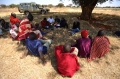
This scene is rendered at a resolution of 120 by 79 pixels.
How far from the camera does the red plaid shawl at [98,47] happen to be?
23.8ft

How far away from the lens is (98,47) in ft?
24.0

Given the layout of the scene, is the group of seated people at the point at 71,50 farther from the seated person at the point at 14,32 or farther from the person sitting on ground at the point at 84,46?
the seated person at the point at 14,32

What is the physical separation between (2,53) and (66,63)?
3277 mm

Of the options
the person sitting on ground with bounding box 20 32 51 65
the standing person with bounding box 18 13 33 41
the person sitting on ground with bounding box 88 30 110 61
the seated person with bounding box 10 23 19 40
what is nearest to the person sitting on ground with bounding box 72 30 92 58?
the person sitting on ground with bounding box 88 30 110 61

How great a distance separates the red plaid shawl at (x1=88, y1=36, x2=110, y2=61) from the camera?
23.8 ft

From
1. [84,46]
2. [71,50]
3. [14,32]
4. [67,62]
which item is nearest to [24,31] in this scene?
[14,32]

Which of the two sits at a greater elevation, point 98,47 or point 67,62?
point 98,47

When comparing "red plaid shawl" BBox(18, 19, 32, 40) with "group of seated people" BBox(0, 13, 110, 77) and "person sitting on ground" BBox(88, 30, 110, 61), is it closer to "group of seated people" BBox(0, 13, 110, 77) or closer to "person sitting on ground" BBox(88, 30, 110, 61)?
"group of seated people" BBox(0, 13, 110, 77)

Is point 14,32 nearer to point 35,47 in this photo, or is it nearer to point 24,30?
point 24,30

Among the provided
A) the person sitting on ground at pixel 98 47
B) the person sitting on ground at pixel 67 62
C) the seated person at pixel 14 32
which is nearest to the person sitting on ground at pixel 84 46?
the person sitting on ground at pixel 98 47

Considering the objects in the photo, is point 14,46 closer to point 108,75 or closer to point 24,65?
point 24,65

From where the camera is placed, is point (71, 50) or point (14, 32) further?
point (14, 32)

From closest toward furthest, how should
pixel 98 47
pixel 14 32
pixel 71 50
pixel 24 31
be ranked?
pixel 71 50 < pixel 98 47 < pixel 24 31 < pixel 14 32

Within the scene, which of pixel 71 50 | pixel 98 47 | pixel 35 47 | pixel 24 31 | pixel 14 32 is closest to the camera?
pixel 71 50
